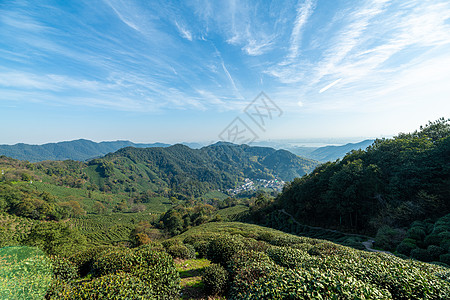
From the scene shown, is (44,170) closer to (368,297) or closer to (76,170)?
(76,170)

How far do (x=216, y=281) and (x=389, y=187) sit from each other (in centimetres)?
2549

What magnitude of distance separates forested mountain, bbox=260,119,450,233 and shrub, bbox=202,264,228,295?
2162 cm

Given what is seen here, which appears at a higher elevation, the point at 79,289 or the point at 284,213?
the point at 79,289

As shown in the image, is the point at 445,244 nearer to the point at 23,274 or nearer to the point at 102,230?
the point at 23,274

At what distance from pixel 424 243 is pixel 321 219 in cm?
1927

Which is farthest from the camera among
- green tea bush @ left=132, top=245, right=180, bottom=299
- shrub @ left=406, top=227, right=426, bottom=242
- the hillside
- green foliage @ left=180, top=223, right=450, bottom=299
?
the hillside

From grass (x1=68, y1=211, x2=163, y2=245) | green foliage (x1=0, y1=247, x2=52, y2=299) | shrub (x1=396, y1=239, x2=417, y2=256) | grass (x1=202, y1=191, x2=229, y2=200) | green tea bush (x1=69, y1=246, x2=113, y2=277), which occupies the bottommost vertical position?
grass (x1=202, y1=191, x2=229, y2=200)

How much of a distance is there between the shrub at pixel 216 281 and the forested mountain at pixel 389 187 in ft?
70.9

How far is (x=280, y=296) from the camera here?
3.65 meters

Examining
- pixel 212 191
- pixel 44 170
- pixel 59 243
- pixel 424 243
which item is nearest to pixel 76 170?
pixel 44 170

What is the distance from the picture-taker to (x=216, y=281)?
6.41 meters

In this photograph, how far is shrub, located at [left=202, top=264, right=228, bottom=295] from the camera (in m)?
6.40

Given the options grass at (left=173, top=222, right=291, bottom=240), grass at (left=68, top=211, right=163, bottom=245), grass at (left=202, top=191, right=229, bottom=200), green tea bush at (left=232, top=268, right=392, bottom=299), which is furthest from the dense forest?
grass at (left=202, top=191, right=229, bottom=200)

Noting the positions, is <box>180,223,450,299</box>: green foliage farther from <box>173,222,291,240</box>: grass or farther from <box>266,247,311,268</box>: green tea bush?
<box>173,222,291,240</box>: grass
